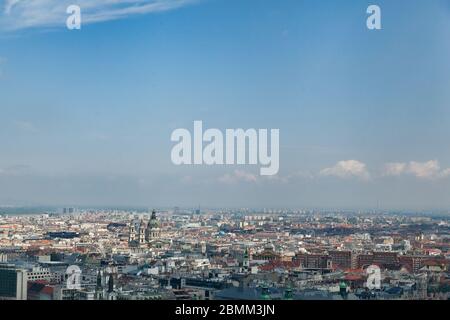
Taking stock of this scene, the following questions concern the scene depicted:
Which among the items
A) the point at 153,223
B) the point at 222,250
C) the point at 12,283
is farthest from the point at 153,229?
the point at 12,283

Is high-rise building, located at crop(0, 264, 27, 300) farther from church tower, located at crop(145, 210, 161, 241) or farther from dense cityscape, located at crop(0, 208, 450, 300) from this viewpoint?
church tower, located at crop(145, 210, 161, 241)

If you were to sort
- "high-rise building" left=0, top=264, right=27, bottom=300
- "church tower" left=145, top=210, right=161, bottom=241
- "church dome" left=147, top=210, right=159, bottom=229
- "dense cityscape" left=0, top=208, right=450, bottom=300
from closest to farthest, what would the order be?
"high-rise building" left=0, top=264, right=27, bottom=300 < "dense cityscape" left=0, top=208, right=450, bottom=300 < "church dome" left=147, top=210, right=159, bottom=229 < "church tower" left=145, top=210, right=161, bottom=241

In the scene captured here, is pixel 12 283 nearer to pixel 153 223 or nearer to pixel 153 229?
pixel 153 223

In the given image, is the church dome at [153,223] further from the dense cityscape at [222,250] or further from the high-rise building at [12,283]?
the high-rise building at [12,283]

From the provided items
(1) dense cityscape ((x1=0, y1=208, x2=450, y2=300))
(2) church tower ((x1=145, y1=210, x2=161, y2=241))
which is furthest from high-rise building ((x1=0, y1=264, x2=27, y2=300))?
(2) church tower ((x1=145, y1=210, x2=161, y2=241))

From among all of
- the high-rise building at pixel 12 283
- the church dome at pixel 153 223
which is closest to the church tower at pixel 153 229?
the church dome at pixel 153 223

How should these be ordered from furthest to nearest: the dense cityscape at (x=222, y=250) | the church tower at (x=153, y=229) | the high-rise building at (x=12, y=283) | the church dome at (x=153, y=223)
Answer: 1. the church tower at (x=153, y=229)
2. the church dome at (x=153, y=223)
3. the dense cityscape at (x=222, y=250)
4. the high-rise building at (x=12, y=283)
